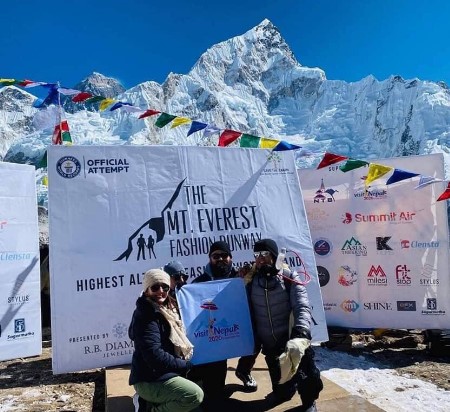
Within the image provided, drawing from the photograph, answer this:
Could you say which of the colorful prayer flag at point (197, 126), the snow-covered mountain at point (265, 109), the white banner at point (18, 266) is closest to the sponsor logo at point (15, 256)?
the white banner at point (18, 266)

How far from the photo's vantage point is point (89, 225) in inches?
202

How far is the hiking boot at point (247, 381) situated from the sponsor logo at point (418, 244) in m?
3.65

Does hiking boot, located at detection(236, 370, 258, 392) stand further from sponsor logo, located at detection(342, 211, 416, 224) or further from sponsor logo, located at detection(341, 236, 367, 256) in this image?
sponsor logo, located at detection(342, 211, 416, 224)

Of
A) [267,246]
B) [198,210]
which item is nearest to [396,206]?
[198,210]

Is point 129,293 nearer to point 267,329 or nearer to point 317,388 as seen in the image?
point 267,329

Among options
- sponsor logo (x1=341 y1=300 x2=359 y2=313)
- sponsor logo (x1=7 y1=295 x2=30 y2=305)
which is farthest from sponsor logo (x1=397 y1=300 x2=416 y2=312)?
sponsor logo (x1=7 y1=295 x2=30 y2=305)

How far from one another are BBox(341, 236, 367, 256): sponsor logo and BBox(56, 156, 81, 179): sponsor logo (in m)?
4.27

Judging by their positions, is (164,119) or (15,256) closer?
(15,256)

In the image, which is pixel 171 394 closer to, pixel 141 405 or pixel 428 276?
pixel 141 405

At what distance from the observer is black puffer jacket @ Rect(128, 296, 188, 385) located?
2879 mm

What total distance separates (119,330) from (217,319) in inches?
72.3

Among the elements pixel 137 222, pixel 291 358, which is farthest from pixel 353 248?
pixel 291 358

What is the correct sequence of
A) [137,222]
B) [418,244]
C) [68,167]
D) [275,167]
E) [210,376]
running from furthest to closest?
1. [418,244]
2. [275,167]
3. [137,222]
4. [68,167]
5. [210,376]

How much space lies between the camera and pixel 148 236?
5379mm
